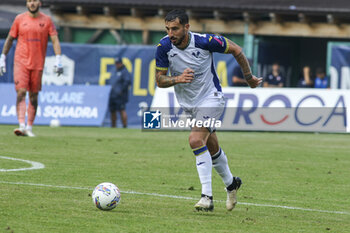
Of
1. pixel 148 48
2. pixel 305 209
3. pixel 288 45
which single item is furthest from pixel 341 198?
pixel 288 45

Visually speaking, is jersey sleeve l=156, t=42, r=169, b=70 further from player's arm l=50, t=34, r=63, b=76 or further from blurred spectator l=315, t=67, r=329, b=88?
blurred spectator l=315, t=67, r=329, b=88

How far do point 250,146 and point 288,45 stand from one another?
14.4m

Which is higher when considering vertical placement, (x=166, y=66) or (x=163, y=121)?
(x=166, y=66)

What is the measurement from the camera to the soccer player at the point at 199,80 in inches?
328

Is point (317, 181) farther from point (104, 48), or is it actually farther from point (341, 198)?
point (104, 48)

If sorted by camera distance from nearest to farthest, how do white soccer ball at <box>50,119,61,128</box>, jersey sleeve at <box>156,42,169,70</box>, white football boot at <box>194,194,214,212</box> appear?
white football boot at <box>194,194,214,212</box> → jersey sleeve at <box>156,42,169,70</box> → white soccer ball at <box>50,119,61,128</box>

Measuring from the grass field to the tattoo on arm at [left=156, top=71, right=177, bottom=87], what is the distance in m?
1.27

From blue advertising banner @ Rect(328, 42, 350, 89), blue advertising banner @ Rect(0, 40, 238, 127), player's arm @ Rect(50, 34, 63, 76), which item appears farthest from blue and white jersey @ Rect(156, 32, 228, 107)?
blue advertising banner @ Rect(328, 42, 350, 89)

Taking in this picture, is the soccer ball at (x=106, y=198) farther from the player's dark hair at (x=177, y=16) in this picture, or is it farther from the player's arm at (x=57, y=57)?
the player's arm at (x=57, y=57)

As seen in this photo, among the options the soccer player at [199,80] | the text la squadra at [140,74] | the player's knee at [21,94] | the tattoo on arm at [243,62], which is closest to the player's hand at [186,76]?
the soccer player at [199,80]

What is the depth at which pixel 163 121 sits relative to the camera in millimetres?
22547

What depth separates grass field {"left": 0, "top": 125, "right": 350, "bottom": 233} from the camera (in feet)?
24.4

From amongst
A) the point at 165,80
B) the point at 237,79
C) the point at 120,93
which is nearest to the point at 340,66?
the point at 237,79

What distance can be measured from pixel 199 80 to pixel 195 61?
213 millimetres
